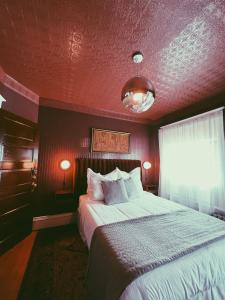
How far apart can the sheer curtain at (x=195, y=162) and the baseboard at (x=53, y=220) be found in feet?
7.40

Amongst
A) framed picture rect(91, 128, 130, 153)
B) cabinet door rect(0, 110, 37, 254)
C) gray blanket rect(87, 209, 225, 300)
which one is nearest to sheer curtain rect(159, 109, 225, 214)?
framed picture rect(91, 128, 130, 153)

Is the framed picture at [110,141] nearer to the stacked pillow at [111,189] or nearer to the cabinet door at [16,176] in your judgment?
the stacked pillow at [111,189]

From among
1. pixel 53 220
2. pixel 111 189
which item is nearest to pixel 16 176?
pixel 53 220

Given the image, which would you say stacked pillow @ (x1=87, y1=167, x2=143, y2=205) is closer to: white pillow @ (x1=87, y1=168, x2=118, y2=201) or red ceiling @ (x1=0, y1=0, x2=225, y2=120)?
white pillow @ (x1=87, y1=168, x2=118, y2=201)

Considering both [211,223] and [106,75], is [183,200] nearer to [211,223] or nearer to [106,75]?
[211,223]

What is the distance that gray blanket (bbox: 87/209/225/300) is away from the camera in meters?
0.95

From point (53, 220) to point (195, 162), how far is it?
3.09 metres

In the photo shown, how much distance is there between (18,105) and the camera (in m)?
2.37

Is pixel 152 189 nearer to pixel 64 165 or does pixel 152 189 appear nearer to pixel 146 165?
pixel 146 165

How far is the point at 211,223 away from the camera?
1.57 metres

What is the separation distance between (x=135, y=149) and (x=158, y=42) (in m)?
2.63

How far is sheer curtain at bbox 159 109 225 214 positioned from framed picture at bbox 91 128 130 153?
3.19 feet

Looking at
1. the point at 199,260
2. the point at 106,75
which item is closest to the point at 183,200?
the point at 199,260

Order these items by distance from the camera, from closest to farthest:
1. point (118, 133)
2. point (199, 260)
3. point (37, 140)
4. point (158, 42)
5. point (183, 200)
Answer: point (199, 260) → point (158, 42) → point (37, 140) → point (183, 200) → point (118, 133)
